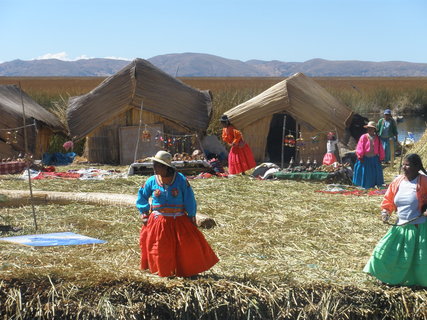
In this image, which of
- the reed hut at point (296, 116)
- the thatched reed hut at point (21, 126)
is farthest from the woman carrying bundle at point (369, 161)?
the thatched reed hut at point (21, 126)

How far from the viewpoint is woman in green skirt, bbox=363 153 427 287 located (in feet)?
18.5

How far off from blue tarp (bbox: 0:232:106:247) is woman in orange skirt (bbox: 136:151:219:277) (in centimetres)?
150

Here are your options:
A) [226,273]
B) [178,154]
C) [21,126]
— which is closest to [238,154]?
[178,154]

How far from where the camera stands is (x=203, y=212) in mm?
9227

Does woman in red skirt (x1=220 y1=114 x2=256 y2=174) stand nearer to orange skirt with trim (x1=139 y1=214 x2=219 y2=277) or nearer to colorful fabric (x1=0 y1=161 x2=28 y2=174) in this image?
colorful fabric (x1=0 y1=161 x2=28 y2=174)

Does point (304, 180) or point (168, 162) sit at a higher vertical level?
point (168, 162)

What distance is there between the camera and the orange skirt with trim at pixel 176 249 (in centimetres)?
576

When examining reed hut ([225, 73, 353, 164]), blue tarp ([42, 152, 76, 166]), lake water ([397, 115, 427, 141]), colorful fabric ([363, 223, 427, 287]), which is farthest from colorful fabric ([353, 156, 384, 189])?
lake water ([397, 115, 427, 141])

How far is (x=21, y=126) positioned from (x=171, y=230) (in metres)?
12.0

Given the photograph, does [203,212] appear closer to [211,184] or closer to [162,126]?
[211,184]

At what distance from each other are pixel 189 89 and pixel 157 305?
12718 millimetres

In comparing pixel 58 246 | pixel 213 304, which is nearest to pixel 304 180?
pixel 58 246

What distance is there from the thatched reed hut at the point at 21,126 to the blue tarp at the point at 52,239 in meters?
8.58

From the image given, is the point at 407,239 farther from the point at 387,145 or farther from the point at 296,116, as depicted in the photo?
the point at 387,145
